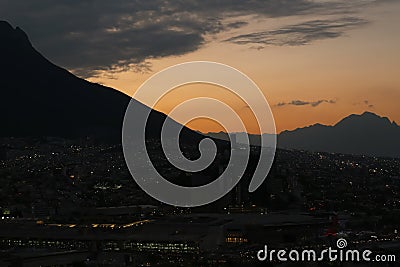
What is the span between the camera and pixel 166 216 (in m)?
34.5

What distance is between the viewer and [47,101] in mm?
79875

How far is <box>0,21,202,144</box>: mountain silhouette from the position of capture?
76.9 metres

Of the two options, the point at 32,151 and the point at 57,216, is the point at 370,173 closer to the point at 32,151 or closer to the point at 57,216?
the point at 32,151

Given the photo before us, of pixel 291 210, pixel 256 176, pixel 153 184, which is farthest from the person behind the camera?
pixel 153 184

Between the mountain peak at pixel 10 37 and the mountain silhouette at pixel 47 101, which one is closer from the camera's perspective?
the mountain silhouette at pixel 47 101

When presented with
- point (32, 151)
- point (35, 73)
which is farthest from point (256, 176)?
point (35, 73)

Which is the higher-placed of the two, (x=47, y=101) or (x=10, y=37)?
(x=10, y=37)

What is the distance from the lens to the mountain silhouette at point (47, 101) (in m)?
76.9

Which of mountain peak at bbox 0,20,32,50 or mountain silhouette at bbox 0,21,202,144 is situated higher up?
mountain peak at bbox 0,20,32,50

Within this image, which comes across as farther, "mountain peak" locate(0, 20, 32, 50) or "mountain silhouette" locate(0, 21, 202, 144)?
"mountain peak" locate(0, 20, 32, 50)

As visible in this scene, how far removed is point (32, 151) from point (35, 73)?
15.0 metres

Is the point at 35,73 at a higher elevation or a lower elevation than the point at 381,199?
higher

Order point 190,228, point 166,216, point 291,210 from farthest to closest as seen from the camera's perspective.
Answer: point 291,210, point 166,216, point 190,228

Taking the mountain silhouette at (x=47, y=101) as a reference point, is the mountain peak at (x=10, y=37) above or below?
above
